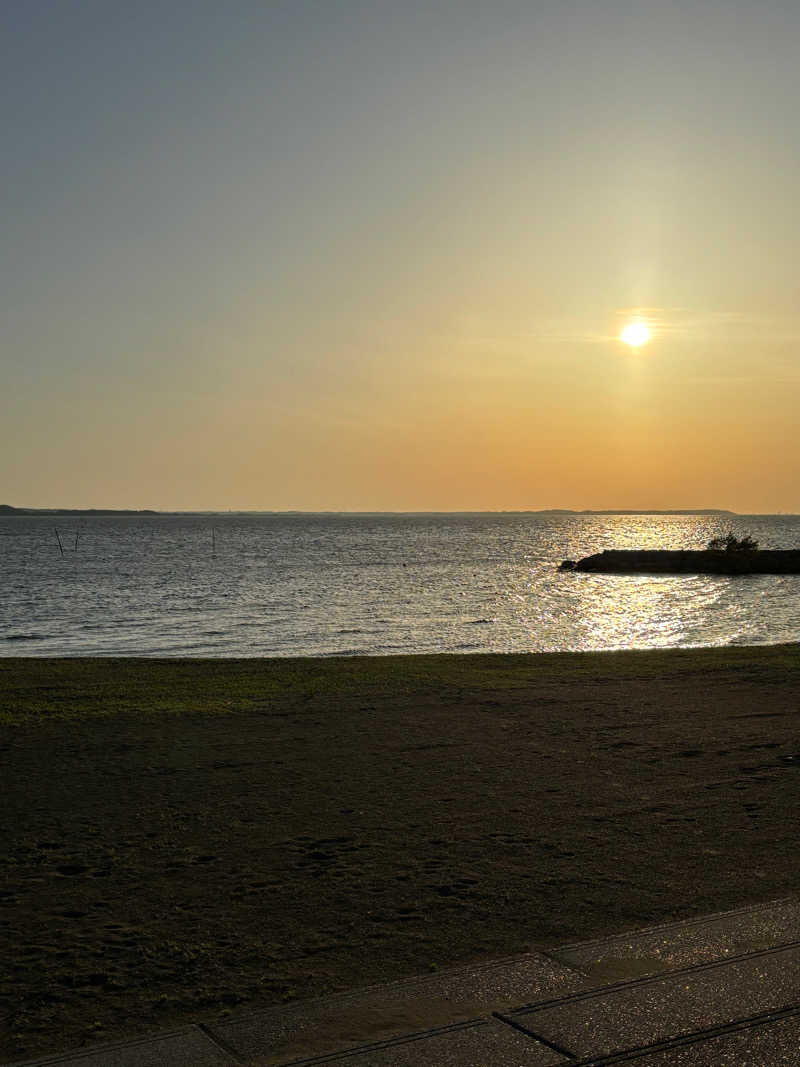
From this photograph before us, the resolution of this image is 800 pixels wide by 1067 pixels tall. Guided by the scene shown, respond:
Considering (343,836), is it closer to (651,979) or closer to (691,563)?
(651,979)

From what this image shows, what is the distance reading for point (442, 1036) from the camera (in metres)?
Result: 4.27

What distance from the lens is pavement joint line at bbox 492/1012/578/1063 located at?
4.04m

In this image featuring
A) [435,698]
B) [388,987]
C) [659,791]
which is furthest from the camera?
[435,698]

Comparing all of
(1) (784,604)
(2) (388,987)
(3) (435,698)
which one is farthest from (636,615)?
(2) (388,987)

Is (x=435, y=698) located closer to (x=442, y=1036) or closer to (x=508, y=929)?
(x=508, y=929)

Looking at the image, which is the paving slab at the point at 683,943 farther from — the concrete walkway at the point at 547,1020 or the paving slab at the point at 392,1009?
the paving slab at the point at 392,1009

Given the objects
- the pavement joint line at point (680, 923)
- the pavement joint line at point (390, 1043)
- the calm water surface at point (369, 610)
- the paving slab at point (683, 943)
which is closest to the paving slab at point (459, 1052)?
the pavement joint line at point (390, 1043)

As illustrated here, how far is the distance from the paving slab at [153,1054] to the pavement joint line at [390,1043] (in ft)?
1.06

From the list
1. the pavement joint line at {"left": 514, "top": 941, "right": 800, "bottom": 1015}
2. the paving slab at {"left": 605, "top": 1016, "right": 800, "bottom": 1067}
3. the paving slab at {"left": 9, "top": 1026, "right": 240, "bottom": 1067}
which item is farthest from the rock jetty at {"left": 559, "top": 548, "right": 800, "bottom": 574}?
the paving slab at {"left": 9, "top": 1026, "right": 240, "bottom": 1067}

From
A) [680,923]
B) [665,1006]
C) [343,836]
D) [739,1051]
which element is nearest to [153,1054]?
[665,1006]

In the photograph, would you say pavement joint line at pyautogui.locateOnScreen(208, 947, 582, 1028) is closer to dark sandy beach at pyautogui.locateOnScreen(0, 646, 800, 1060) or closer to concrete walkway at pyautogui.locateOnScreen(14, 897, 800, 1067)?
concrete walkway at pyautogui.locateOnScreen(14, 897, 800, 1067)

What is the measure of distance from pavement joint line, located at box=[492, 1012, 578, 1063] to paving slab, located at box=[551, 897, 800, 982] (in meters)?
0.67

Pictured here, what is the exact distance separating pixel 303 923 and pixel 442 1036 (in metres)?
1.82

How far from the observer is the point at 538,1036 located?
13.8 feet
